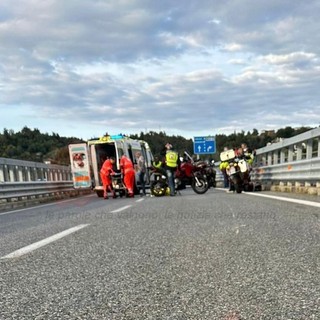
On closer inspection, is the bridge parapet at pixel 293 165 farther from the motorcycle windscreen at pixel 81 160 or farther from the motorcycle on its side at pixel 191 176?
the motorcycle windscreen at pixel 81 160

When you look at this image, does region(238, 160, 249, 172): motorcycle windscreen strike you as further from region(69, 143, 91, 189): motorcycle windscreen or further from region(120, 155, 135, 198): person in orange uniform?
region(69, 143, 91, 189): motorcycle windscreen

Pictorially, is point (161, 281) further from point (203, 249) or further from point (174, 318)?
point (203, 249)

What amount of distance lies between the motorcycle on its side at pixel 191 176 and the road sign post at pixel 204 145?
2574 cm

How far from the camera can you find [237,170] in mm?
15672

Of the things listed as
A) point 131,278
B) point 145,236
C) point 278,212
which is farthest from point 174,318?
point 278,212

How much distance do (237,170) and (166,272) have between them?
12.4 m

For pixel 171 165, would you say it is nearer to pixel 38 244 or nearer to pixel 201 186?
pixel 201 186

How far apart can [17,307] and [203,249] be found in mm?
2136

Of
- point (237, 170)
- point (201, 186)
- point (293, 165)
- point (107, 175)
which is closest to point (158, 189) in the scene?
point (201, 186)

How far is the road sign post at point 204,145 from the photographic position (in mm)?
44031

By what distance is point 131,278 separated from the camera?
11.1 feet

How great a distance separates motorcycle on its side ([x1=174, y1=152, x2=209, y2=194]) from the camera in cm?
1728

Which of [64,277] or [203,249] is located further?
[203,249]

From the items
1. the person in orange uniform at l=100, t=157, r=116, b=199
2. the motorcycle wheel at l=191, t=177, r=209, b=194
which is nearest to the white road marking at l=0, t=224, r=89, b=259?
the motorcycle wheel at l=191, t=177, r=209, b=194
